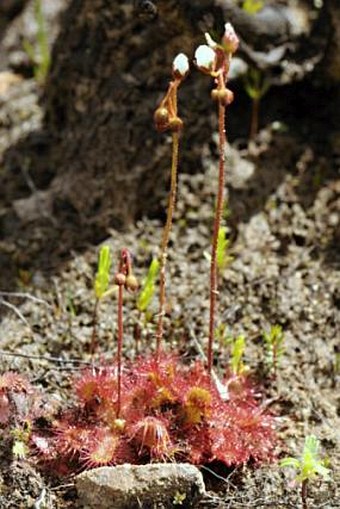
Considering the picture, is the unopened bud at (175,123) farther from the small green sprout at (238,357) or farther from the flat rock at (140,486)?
A: the flat rock at (140,486)

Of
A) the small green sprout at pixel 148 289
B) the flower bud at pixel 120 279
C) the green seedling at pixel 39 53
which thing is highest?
the green seedling at pixel 39 53

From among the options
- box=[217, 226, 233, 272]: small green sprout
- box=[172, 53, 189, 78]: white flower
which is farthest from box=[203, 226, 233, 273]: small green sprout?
box=[172, 53, 189, 78]: white flower

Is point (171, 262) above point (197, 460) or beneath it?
above

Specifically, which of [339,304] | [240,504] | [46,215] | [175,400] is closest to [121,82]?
[46,215]

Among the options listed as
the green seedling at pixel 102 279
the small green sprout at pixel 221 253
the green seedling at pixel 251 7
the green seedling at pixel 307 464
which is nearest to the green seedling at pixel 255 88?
the green seedling at pixel 251 7

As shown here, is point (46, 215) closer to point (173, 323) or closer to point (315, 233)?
point (173, 323)

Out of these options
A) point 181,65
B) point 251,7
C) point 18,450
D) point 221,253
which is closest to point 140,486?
point 18,450
